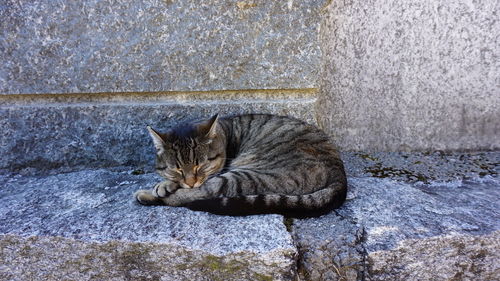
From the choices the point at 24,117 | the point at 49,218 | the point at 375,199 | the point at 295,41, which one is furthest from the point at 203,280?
the point at 24,117

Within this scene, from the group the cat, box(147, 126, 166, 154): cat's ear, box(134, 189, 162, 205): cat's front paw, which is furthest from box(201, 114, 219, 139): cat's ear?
box(134, 189, 162, 205): cat's front paw

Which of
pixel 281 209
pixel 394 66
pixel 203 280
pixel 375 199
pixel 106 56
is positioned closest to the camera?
pixel 203 280

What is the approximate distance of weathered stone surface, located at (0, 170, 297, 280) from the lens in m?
1.59

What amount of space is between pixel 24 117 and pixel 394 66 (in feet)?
7.87

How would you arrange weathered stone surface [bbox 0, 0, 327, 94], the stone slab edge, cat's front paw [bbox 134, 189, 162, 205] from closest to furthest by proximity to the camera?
the stone slab edge, cat's front paw [bbox 134, 189, 162, 205], weathered stone surface [bbox 0, 0, 327, 94]

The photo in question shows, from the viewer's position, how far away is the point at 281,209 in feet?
5.93

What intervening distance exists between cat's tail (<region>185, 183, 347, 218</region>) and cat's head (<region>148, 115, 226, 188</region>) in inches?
15.8

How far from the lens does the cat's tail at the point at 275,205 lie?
1806 millimetres

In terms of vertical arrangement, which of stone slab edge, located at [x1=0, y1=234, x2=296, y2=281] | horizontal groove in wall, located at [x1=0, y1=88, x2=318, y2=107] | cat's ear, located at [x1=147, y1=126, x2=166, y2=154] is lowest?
stone slab edge, located at [x1=0, y1=234, x2=296, y2=281]

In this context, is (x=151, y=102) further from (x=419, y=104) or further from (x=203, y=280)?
(x=419, y=104)

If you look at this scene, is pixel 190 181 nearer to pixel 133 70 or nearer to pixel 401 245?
pixel 133 70

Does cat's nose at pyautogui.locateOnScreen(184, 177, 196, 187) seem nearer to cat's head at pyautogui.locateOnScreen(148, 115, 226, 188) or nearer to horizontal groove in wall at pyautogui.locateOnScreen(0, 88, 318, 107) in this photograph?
cat's head at pyautogui.locateOnScreen(148, 115, 226, 188)

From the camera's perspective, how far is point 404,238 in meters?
1.66

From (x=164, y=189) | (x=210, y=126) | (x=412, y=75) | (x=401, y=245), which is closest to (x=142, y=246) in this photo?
(x=164, y=189)
